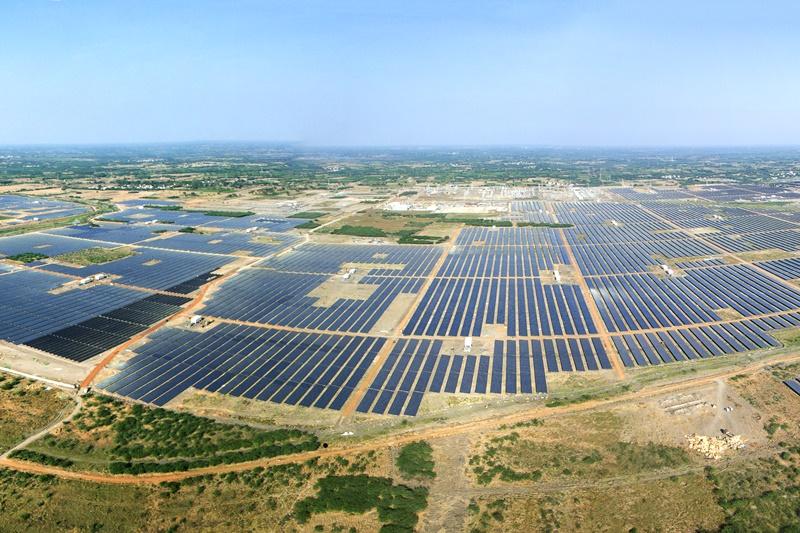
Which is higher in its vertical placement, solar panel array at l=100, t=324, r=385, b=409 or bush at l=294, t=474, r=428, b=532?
solar panel array at l=100, t=324, r=385, b=409

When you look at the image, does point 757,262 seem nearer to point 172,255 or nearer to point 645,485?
point 645,485

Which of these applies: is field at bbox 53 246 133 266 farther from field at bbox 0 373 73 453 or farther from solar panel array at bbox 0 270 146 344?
field at bbox 0 373 73 453

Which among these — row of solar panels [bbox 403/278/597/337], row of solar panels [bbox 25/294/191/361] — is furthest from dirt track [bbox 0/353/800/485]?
row of solar panels [bbox 25/294/191/361]

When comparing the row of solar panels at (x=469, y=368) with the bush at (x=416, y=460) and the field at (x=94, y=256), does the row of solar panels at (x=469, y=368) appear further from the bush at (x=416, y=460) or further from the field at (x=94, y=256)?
the field at (x=94, y=256)

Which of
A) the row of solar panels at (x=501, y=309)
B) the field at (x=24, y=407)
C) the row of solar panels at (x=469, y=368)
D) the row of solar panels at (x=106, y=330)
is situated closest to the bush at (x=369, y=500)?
the row of solar panels at (x=469, y=368)

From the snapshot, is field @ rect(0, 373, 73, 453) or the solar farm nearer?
field @ rect(0, 373, 73, 453)

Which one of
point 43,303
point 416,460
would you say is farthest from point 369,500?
point 43,303

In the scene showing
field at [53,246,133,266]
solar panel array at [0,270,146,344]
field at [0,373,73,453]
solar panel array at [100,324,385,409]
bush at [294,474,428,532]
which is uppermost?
field at [53,246,133,266]

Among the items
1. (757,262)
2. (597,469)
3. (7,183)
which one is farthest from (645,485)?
(7,183)
